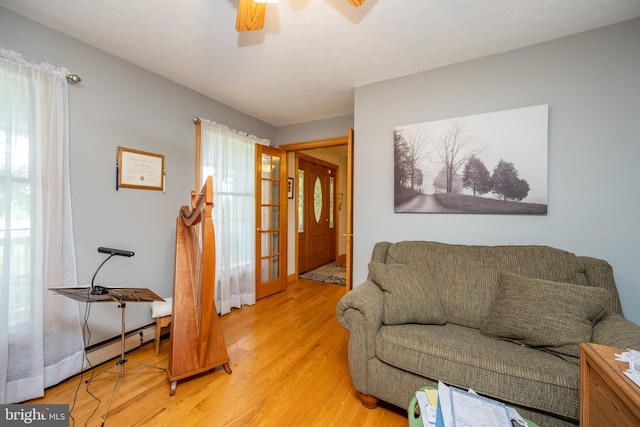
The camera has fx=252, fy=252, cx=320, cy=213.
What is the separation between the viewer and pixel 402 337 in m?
1.48

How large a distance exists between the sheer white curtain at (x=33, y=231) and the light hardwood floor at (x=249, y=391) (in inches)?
10.2

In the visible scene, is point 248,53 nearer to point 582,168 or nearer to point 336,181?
point 582,168

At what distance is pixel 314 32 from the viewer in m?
1.79

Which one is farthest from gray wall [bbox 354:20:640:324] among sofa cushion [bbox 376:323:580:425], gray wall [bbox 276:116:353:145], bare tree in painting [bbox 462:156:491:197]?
gray wall [bbox 276:116:353:145]

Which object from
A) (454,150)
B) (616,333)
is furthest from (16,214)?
(616,333)

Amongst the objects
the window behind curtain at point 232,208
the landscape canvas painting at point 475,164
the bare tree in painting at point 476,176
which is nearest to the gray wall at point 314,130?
the window behind curtain at point 232,208

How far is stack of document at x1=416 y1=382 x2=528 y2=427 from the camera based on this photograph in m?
0.91

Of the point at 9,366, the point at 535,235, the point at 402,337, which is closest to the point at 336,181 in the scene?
the point at 535,235

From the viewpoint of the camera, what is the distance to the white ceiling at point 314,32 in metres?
1.57

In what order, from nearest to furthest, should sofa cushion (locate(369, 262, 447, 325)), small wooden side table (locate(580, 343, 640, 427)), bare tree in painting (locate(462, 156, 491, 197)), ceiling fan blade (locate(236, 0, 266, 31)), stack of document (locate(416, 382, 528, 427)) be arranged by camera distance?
small wooden side table (locate(580, 343, 640, 427))
stack of document (locate(416, 382, 528, 427))
ceiling fan blade (locate(236, 0, 266, 31))
sofa cushion (locate(369, 262, 447, 325))
bare tree in painting (locate(462, 156, 491, 197))

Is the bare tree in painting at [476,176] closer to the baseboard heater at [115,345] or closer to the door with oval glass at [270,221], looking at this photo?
the door with oval glass at [270,221]

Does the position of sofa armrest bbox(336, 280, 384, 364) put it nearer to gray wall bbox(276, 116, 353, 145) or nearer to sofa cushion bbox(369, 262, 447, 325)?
sofa cushion bbox(369, 262, 447, 325)

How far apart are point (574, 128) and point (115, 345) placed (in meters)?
3.97

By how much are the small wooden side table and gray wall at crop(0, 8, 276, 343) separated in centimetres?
295
